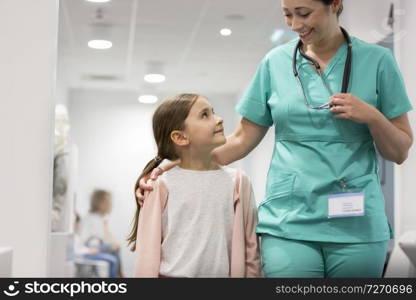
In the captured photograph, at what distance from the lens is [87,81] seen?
2.78 metres

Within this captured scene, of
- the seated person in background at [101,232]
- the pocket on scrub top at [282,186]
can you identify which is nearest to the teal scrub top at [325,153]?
the pocket on scrub top at [282,186]

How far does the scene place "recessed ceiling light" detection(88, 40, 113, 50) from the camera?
274cm

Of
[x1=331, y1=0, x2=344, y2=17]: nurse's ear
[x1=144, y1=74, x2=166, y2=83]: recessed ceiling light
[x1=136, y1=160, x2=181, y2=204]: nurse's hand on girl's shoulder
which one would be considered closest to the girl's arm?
[x1=136, y1=160, x2=181, y2=204]: nurse's hand on girl's shoulder

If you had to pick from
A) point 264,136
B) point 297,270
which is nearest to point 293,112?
point 264,136

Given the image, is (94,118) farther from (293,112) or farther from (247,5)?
(293,112)

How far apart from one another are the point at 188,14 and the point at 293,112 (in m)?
0.94

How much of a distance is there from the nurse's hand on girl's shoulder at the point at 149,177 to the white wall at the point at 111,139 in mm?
531

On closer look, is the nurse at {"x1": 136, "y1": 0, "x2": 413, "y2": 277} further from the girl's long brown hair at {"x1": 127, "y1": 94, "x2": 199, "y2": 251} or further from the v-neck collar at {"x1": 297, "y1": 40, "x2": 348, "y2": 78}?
the girl's long brown hair at {"x1": 127, "y1": 94, "x2": 199, "y2": 251}

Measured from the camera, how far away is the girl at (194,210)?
1.95 m

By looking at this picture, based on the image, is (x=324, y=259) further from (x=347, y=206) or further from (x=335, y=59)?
(x=335, y=59)

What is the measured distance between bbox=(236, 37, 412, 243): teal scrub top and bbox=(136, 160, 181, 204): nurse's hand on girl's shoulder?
31 centimetres

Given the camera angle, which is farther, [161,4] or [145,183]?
[161,4]

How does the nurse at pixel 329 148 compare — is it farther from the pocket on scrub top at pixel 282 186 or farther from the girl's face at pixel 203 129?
the girl's face at pixel 203 129

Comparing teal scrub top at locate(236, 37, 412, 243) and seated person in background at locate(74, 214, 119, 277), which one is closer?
teal scrub top at locate(236, 37, 412, 243)
